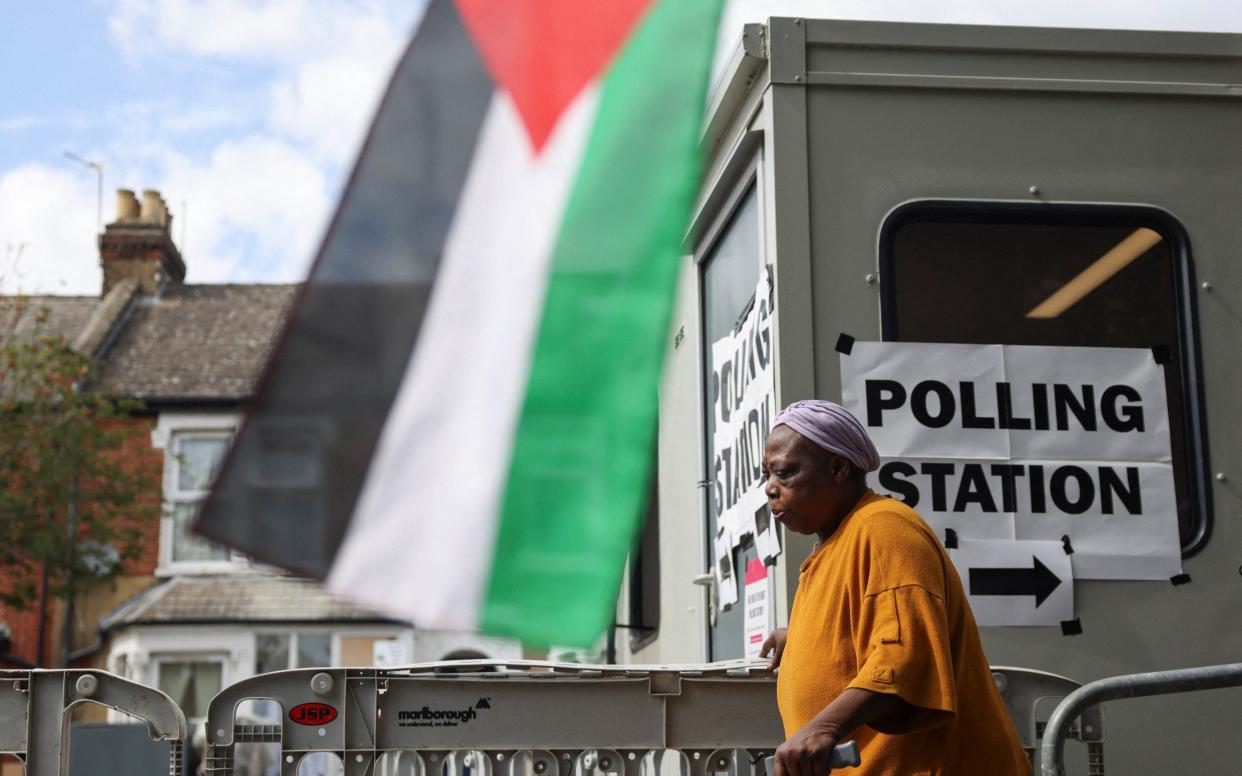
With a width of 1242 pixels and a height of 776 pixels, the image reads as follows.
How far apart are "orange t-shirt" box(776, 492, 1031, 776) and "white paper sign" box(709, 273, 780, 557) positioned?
1.63m

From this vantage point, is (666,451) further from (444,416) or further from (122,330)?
(122,330)

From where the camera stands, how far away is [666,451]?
734 cm

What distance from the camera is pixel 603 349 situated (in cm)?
672

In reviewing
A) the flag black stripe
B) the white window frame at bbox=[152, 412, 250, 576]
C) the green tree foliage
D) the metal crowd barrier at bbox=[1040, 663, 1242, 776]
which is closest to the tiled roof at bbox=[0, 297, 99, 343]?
the white window frame at bbox=[152, 412, 250, 576]

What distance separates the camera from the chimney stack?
103 feet

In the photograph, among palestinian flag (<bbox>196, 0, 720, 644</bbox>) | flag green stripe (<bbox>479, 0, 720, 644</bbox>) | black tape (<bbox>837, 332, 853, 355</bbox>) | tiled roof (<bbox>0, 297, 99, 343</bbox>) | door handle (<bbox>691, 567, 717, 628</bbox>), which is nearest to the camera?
black tape (<bbox>837, 332, 853, 355</bbox>)

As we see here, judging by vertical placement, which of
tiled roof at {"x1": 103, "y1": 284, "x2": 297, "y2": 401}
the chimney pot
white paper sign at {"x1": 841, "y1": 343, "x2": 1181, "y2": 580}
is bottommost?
white paper sign at {"x1": 841, "y1": 343, "x2": 1181, "y2": 580}

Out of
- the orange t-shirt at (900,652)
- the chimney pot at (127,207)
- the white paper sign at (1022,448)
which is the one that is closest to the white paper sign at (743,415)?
the white paper sign at (1022,448)

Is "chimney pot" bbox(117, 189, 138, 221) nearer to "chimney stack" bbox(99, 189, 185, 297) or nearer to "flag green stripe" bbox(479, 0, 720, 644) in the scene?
"chimney stack" bbox(99, 189, 185, 297)

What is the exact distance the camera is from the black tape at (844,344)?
15.3 feet

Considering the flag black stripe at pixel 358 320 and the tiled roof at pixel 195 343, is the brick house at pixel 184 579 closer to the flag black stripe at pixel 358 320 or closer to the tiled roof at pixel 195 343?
the tiled roof at pixel 195 343

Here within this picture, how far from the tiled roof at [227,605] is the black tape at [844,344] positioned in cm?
2283

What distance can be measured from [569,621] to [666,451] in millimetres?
1183

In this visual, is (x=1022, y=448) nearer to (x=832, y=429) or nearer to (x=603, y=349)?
(x=832, y=429)
